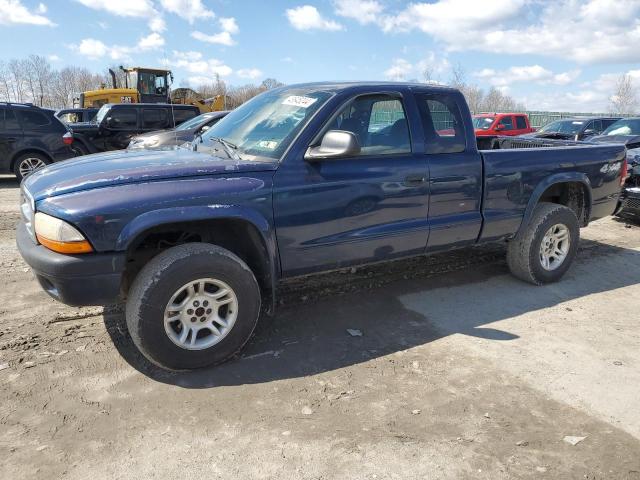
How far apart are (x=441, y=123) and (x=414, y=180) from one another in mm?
631

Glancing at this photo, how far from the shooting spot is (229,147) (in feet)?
12.4

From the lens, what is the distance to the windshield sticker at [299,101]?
372 centimetres

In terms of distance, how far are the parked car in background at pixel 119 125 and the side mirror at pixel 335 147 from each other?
11.0 meters

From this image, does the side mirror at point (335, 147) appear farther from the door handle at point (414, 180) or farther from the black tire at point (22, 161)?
the black tire at point (22, 161)

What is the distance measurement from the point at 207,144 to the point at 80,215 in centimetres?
144

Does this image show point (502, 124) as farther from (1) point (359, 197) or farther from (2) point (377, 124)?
(1) point (359, 197)

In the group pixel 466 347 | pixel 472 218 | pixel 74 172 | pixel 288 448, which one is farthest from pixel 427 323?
pixel 74 172

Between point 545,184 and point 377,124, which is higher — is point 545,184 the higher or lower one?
the lower one

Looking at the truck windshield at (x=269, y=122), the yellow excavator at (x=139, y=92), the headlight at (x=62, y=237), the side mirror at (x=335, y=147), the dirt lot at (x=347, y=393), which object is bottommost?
the dirt lot at (x=347, y=393)

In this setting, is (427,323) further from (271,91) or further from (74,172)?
(74,172)

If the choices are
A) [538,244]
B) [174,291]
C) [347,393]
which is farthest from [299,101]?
[538,244]

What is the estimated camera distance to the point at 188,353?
10.4ft

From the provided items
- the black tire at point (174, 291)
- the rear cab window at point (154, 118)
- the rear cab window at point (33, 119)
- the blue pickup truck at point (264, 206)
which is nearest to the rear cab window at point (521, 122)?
the rear cab window at point (154, 118)

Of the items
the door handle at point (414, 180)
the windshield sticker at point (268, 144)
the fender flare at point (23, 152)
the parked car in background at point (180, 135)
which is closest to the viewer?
the windshield sticker at point (268, 144)
